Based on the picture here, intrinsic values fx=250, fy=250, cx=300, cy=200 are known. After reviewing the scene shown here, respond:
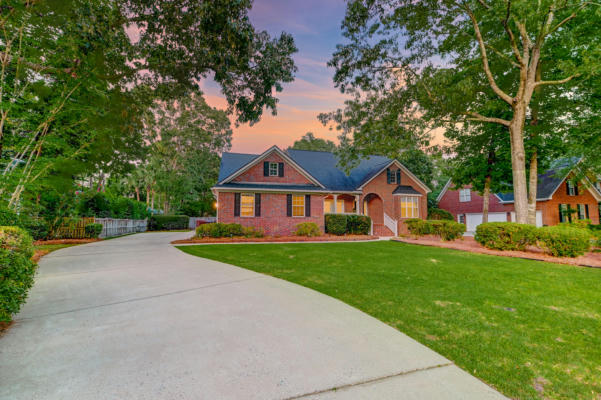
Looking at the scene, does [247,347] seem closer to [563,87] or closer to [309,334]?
[309,334]

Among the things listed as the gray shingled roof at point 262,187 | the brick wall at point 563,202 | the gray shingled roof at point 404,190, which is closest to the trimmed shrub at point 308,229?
the gray shingled roof at point 262,187

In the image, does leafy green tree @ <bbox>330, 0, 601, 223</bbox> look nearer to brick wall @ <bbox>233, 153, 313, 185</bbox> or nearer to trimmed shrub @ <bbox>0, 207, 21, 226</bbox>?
brick wall @ <bbox>233, 153, 313, 185</bbox>

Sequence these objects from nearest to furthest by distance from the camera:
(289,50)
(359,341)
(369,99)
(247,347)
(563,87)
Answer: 1. (247,347)
2. (359,341)
3. (289,50)
4. (563,87)
5. (369,99)

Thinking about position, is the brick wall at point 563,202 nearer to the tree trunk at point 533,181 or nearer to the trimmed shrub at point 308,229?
the tree trunk at point 533,181

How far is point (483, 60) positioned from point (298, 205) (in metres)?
12.7

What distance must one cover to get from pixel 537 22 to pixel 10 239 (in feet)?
57.8

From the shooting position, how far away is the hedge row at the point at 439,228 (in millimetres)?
14242

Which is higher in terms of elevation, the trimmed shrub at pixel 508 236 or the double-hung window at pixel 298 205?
the double-hung window at pixel 298 205

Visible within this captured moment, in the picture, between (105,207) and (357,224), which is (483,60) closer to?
(357,224)

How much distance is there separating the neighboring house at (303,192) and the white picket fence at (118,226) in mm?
7985

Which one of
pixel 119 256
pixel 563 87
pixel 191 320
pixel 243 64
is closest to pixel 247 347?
pixel 191 320

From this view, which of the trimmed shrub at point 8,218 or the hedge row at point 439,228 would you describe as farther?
the hedge row at point 439,228

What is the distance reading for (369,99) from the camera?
15.0m

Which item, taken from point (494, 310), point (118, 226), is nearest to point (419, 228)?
point (494, 310)
